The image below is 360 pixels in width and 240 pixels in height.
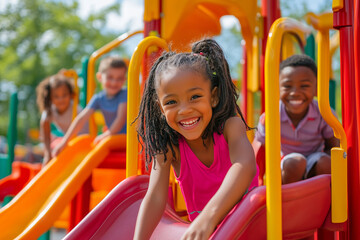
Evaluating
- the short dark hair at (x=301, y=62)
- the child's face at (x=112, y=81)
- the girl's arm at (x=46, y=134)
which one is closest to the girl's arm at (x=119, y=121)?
the child's face at (x=112, y=81)

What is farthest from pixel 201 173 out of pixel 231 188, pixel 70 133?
pixel 70 133

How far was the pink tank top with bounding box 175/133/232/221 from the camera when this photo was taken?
1718 millimetres

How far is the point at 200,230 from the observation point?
1.39m

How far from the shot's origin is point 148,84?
1786mm

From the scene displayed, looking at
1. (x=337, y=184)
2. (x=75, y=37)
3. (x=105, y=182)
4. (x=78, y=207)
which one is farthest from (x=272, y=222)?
(x=75, y=37)

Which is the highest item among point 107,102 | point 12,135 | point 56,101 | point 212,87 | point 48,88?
point 48,88

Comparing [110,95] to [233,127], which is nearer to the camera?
[233,127]

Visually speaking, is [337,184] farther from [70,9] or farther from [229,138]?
[70,9]

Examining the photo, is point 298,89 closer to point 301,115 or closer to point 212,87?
point 301,115

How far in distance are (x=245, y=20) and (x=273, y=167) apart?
234cm

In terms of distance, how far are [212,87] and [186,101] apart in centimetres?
14

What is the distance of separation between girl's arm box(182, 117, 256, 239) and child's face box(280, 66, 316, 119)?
87cm

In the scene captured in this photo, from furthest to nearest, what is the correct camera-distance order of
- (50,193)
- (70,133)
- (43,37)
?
(43,37) → (70,133) → (50,193)

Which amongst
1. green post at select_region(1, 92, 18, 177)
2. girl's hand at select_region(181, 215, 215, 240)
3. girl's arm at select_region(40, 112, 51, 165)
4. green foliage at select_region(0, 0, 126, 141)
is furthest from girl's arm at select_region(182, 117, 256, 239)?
green foliage at select_region(0, 0, 126, 141)
